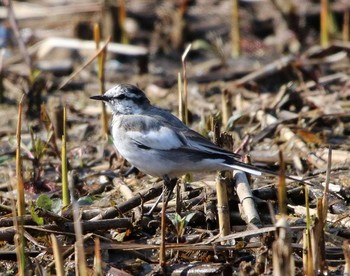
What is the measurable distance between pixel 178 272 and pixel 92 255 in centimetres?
66

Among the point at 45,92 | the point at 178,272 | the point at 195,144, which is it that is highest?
the point at 45,92

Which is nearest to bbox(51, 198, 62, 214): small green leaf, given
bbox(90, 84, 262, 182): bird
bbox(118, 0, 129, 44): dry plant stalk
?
bbox(90, 84, 262, 182): bird

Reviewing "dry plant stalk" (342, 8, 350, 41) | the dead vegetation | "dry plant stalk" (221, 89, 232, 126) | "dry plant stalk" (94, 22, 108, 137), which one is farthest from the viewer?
"dry plant stalk" (342, 8, 350, 41)

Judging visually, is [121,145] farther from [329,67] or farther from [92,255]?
[329,67]

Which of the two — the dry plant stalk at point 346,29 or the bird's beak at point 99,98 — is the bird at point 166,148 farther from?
the dry plant stalk at point 346,29

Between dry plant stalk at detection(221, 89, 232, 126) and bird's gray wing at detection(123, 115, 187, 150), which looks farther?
dry plant stalk at detection(221, 89, 232, 126)

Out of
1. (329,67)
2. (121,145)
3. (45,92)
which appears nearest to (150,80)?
(45,92)

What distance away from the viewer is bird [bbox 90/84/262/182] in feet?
21.6

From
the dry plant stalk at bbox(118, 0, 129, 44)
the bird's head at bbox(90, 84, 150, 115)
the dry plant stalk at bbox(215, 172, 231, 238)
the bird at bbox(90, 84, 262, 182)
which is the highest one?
the dry plant stalk at bbox(118, 0, 129, 44)

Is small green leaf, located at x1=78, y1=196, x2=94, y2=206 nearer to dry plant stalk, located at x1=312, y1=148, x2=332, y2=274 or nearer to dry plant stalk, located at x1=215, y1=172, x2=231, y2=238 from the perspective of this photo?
dry plant stalk, located at x1=215, y1=172, x2=231, y2=238

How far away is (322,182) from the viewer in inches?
A: 283

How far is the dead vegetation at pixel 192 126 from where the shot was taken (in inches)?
239

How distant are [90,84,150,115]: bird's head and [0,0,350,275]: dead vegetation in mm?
350

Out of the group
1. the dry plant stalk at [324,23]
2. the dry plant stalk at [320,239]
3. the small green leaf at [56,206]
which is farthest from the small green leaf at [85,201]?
the dry plant stalk at [324,23]
